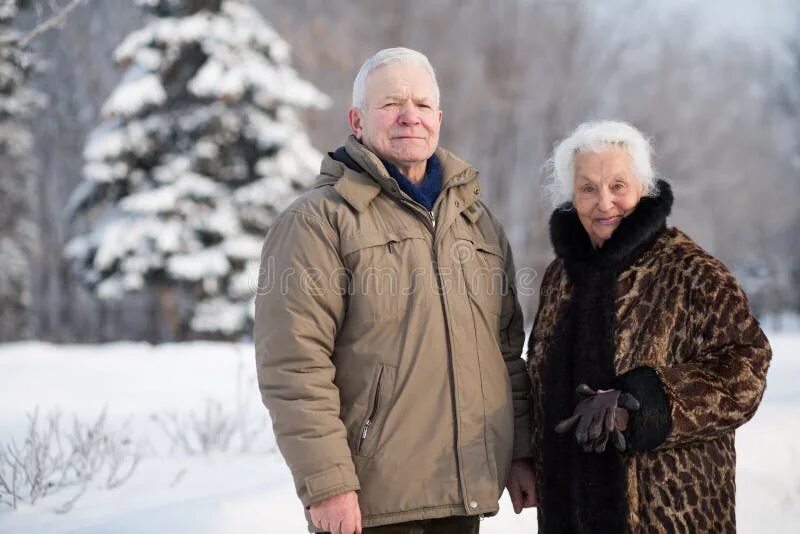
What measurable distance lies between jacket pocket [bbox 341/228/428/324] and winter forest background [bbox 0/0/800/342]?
7534 mm

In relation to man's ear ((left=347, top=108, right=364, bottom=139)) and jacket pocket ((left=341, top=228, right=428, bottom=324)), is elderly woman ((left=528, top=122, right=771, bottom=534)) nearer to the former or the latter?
jacket pocket ((left=341, top=228, right=428, bottom=324))

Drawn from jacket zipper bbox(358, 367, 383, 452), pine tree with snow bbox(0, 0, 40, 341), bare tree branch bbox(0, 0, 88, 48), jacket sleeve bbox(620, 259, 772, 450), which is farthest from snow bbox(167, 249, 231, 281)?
jacket sleeve bbox(620, 259, 772, 450)

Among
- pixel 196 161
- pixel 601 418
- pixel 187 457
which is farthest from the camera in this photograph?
pixel 196 161

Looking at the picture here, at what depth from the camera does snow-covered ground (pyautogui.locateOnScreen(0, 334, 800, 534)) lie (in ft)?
13.8

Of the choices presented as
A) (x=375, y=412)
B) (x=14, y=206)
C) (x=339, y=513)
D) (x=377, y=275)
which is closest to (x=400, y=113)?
(x=377, y=275)

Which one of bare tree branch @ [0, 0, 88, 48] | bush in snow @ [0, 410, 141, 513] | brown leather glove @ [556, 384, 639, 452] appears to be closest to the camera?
brown leather glove @ [556, 384, 639, 452]

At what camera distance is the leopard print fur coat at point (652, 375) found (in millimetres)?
2725

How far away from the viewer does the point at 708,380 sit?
8.94 ft

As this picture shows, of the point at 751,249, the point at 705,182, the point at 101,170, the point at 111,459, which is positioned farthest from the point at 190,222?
the point at 751,249

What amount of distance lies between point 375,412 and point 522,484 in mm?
916

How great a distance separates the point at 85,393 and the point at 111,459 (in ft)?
8.75

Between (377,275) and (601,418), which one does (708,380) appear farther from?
(377,275)

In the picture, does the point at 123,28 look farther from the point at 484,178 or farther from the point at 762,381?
the point at 762,381

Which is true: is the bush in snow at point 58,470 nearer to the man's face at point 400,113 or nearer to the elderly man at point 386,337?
the elderly man at point 386,337
